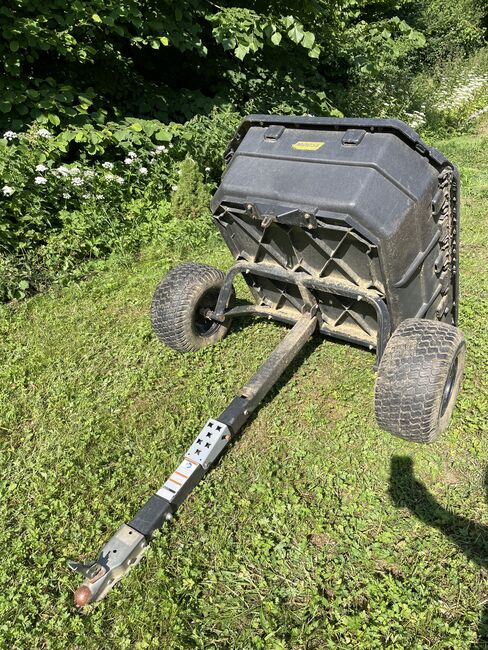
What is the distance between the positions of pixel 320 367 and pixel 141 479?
5.40ft

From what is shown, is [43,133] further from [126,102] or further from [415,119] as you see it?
[415,119]

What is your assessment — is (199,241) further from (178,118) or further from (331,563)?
(331,563)

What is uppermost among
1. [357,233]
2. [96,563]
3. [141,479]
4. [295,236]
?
[357,233]

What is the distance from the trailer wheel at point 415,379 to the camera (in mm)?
2551

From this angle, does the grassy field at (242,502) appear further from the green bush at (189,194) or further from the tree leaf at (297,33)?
the tree leaf at (297,33)

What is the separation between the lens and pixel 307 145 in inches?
112

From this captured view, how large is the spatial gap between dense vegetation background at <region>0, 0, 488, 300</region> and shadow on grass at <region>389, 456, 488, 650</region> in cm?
387

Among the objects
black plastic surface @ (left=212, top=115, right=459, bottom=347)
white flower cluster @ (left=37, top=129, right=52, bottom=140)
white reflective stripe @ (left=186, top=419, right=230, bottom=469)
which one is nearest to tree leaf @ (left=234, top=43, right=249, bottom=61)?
white flower cluster @ (left=37, top=129, right=52, bottom=140)

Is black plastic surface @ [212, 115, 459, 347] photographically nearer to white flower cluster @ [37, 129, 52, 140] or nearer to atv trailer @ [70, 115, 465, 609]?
atv trailer @ [70, 115, 465, 609]

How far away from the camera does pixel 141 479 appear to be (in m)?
2.94

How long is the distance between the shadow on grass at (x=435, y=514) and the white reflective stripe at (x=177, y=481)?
3.96 feet

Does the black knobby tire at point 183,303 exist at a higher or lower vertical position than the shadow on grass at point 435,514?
lower

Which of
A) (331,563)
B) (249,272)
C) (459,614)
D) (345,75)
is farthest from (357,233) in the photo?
(345,75)

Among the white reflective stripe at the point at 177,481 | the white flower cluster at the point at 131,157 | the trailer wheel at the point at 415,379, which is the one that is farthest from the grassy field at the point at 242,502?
the white flower cluster at the point at 131,157
